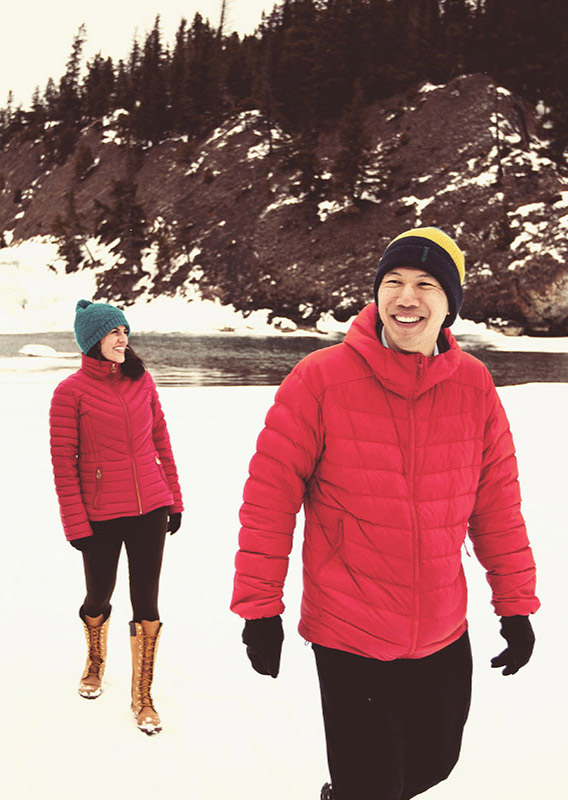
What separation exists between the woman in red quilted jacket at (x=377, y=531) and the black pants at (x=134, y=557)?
1149 mm

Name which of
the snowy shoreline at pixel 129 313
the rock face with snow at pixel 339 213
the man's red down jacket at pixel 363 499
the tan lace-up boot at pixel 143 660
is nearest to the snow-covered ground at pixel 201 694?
the tan lace-up boot at pixel 143 660

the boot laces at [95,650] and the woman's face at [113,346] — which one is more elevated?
the woman's face at [113,346]

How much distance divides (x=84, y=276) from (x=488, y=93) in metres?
41.4

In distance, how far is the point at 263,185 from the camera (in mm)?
61375

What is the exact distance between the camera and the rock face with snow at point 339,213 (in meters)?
47.5

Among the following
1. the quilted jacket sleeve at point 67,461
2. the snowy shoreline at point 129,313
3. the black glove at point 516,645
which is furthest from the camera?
the snowy shoreline at point 129,313

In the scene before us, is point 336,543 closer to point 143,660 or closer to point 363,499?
point 363,499

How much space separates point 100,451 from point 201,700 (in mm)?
1263

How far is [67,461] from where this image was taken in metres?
2.82

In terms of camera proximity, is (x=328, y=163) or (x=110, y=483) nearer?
(x=110, y=483)

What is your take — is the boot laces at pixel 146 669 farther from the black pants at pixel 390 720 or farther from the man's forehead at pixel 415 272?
the man's forehead at pixel 415 272

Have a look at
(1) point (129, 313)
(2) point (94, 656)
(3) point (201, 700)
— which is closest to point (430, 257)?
(3) point (201, 700)

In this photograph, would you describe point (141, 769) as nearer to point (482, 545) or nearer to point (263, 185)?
point (482, 545)

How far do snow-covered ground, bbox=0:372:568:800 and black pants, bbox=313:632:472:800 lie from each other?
81 centimetres
